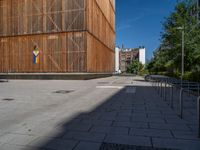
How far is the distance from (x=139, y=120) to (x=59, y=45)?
20.5 m

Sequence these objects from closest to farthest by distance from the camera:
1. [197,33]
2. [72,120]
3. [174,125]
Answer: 1. [174,125]
2. [72,120]
3. [197,33]

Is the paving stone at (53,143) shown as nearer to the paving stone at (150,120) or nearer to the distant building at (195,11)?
the paving stone at (150,120)

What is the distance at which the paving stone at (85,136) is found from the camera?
3688 millimetres

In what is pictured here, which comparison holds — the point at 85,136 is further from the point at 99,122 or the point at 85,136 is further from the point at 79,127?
the point at 99,122

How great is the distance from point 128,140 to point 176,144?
899mm

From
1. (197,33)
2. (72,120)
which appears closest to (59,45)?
(197,33)

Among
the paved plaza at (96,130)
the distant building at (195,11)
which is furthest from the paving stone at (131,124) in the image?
the distant building at (195,11)

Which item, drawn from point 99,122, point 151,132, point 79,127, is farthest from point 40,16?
point 151,132

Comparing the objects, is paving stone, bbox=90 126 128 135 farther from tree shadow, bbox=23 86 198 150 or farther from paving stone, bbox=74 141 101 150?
paving stone, bbox=74 141 101 150

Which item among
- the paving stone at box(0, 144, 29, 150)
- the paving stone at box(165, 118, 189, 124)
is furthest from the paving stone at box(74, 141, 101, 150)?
the paving stone at box(165, 118, 189, 124)

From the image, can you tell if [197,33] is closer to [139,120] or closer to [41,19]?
[139,120]

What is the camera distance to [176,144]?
3461 millimetres

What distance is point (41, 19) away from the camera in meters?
24.6

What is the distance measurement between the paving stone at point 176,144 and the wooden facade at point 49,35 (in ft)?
64.1
